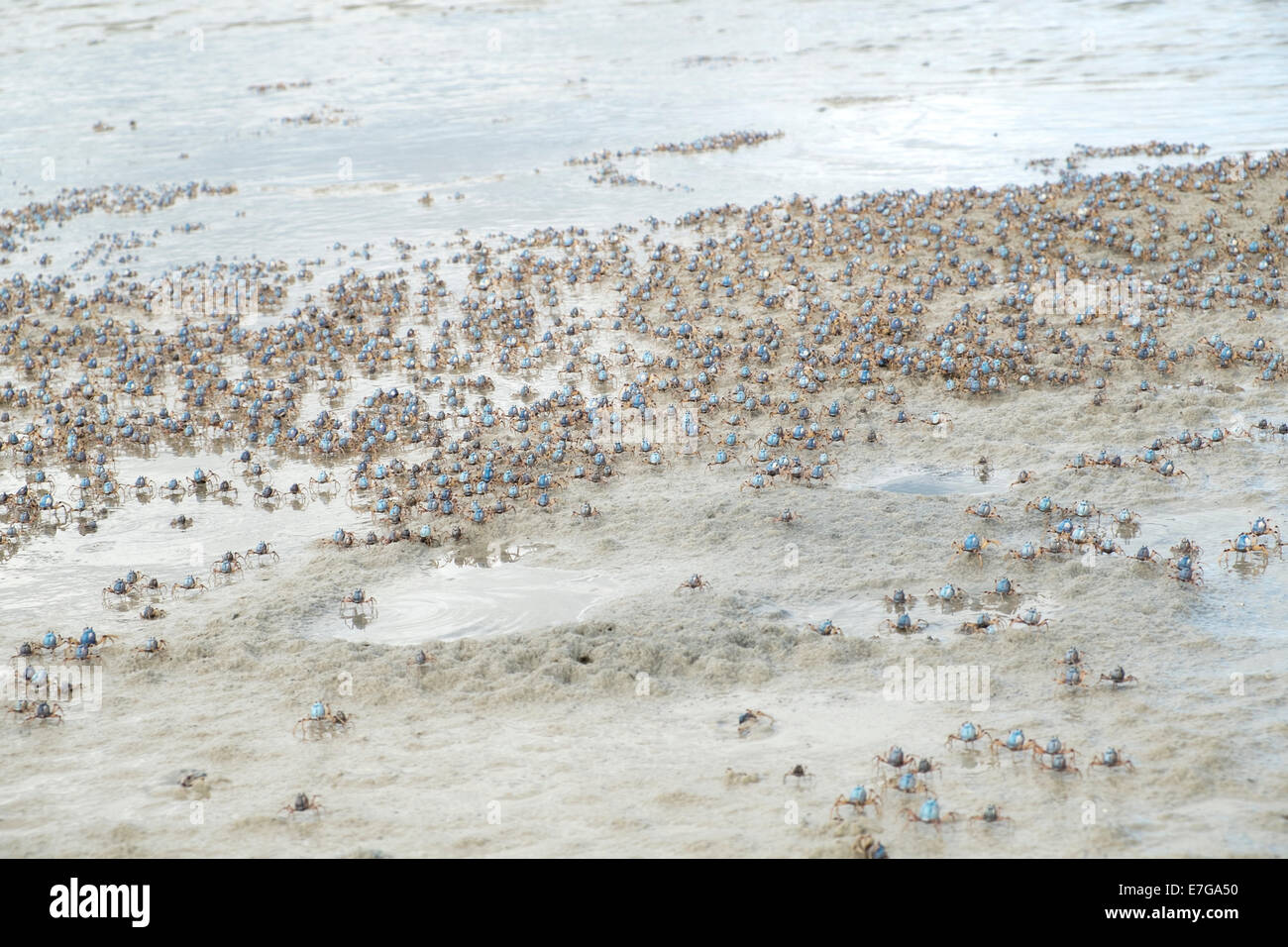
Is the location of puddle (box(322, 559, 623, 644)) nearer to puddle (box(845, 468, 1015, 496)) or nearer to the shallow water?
puddle (box(845, 468, 1015, 496))

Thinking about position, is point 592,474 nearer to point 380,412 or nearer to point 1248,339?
point 380,412

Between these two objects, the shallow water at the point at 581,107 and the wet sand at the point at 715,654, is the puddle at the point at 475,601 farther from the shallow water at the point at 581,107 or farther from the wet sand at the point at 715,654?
the shallow water at the point at 581,107

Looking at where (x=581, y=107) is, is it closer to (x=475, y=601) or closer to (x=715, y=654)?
(x=475, y=601)

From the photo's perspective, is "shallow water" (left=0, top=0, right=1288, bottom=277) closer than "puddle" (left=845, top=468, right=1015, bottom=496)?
No

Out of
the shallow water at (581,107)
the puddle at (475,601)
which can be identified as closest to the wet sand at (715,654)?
the puddle at (475,601)

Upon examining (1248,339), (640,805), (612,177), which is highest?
(612,177)

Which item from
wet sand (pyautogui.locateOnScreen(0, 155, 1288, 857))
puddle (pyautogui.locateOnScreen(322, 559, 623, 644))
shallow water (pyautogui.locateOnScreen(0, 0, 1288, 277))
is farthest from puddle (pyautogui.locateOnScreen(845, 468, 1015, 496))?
shallow water (pyautogui.locateOnScreen(0, 0, 1288, 277))

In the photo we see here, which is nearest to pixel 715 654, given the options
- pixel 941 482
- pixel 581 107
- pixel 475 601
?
pixel 475 601

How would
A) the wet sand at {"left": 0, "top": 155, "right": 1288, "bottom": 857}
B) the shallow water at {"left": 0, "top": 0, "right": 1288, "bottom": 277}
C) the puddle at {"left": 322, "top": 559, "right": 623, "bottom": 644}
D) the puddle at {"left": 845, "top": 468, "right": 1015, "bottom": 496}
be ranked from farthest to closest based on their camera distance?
the shallow water at {"left": 0, "top": 0, "right": 1288, "bottom": 277} < the puddle at {"left": 845, "top": 468, "right": 1015, "bottom": 496} < the puddle at {"left": 322, "top": 559, "right": 623, "bottom": 644} < the wet sand at {"left": 0, "top": 155, "right": 1288, "bottom": 857}

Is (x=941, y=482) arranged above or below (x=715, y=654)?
above

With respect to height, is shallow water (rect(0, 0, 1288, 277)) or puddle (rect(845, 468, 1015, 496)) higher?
shallow water (rect(0, 0, 1288, 277))
